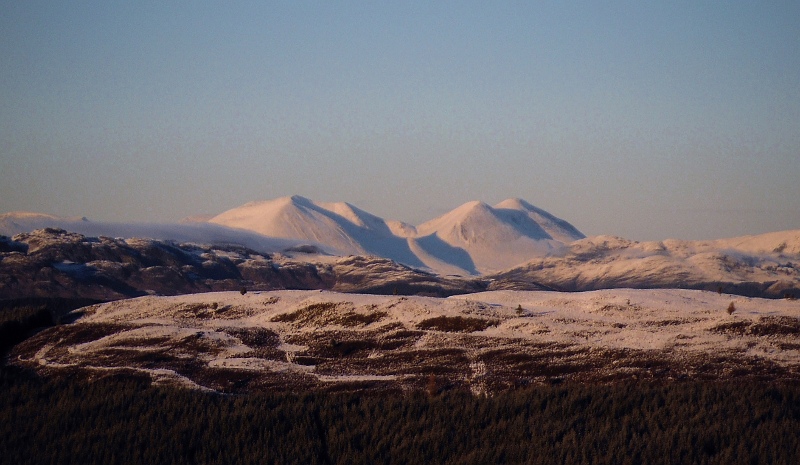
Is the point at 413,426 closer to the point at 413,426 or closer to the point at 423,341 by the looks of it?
the point at 413,426

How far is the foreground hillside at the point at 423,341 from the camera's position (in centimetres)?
7081

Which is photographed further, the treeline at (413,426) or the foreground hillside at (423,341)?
the foreground hillside at (423,341)

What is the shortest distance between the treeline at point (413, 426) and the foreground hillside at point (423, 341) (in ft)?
32.8

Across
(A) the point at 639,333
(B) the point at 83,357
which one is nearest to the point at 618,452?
(A) the point at 639,333

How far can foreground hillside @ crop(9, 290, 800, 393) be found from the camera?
70812 mm

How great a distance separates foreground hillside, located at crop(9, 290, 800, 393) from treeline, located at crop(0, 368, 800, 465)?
394 inches

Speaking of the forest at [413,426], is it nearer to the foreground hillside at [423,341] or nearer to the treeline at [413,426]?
the treeline at [413,426]

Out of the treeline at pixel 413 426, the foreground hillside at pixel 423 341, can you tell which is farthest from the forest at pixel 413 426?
the foreground hillside at pixel 423 341

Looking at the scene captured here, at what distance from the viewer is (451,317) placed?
305 feet

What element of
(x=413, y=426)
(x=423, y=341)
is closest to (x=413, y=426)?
(x=413, y=426)

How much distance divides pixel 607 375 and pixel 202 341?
41.4 metres

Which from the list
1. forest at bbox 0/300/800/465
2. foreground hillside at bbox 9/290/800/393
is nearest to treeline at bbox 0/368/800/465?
forest at bbox 0/300/800/465

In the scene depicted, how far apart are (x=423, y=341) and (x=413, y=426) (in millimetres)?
36629

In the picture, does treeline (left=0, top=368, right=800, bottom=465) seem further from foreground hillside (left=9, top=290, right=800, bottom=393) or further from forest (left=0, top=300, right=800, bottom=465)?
foreground hillside (left=9, top=290, right=800, bottom=393)
